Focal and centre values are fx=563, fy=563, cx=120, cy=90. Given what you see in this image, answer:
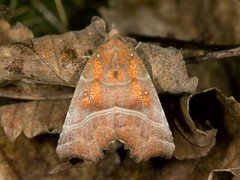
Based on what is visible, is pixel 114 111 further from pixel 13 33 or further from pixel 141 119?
pixel 13 33

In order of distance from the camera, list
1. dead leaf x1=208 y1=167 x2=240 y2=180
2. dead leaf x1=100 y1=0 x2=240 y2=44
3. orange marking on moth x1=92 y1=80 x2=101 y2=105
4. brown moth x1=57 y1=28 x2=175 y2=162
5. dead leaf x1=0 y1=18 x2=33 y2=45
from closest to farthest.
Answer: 1. dead leaf x1=208 y1=167 x2=240 y2=180
2. brown moth x1=57 y1=28 x2=175 y2=162
3. orange marking on moth x1=92 y1=80 x2=101 y2=105
4. dead leaf x1=0 y1=18 x2=33 y2=45
5. dead leaf x1=100 y1=0 x2=240 y2=44

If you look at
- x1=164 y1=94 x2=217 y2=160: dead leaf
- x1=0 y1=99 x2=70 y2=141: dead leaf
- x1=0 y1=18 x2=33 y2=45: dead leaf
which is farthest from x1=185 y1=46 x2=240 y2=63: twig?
x1=0 y1=18 x2=33 y2=45: dead leaf

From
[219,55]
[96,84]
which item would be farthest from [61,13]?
[219,55]

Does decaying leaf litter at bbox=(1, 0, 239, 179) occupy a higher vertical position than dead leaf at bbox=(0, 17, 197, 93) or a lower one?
lower

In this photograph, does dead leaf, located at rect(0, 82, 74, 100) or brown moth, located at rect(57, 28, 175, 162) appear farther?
dead leaf, located at rect(0, 82, 74, 100)

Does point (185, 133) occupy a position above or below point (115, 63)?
below

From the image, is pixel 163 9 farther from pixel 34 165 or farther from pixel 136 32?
pixel 34 165

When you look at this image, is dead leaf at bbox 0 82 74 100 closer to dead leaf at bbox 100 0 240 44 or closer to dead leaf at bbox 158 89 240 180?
dead leaf at bbox 158 89 240 180

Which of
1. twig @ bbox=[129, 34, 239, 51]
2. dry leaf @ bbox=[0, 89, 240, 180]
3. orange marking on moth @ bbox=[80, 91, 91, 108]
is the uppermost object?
twig @ bbox=[129, 34, 239, 51]

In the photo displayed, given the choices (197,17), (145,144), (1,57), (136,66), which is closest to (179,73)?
(136,66)
